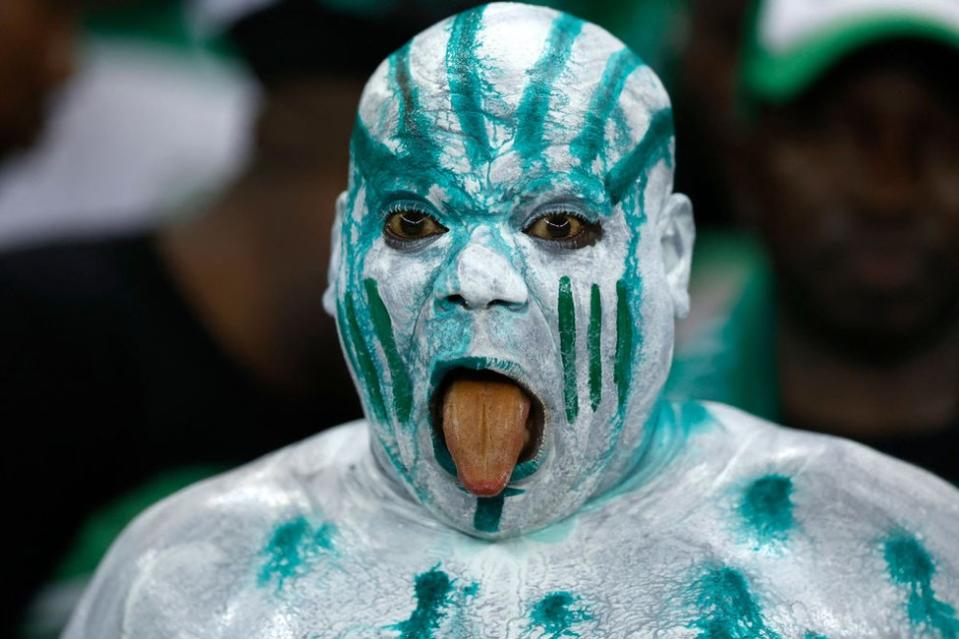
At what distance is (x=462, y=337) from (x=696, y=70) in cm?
152

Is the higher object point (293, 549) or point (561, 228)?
point (561, 228)

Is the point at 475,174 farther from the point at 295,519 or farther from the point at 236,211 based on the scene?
the point at 236,211

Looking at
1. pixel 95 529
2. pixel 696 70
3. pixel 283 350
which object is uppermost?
pixel 696 70

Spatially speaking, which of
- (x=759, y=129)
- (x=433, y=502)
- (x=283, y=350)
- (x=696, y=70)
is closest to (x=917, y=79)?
(x=759, y=129)

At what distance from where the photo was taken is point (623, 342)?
43.1 inches

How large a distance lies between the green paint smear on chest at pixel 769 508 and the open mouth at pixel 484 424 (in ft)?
0.55

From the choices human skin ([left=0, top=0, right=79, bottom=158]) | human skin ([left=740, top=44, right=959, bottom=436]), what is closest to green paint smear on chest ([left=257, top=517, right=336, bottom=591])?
human skin ([left=740, top=44, right=959, bottom=436])

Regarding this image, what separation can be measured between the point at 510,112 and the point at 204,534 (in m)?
0.36

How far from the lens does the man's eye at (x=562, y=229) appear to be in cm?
107

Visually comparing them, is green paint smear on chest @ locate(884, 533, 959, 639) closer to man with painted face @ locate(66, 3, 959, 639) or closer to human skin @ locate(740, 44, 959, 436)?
man with painted face @ locate(66, 3, 959, 639)

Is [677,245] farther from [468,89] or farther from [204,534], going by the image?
[204,534]

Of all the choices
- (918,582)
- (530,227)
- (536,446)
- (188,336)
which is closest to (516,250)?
(530,227)

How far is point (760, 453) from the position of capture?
1161 millimetres

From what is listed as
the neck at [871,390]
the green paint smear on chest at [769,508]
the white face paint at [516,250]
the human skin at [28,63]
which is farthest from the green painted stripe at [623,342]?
the human skin at [28,63]
